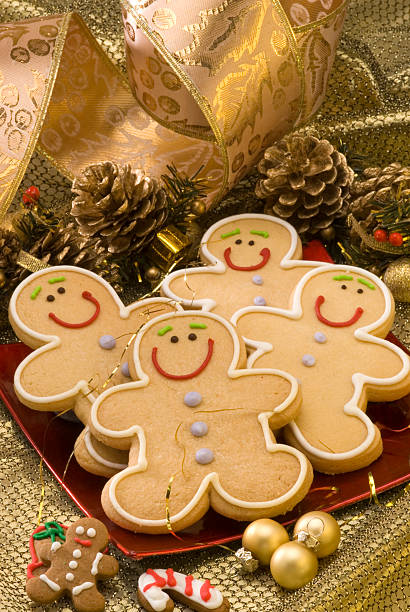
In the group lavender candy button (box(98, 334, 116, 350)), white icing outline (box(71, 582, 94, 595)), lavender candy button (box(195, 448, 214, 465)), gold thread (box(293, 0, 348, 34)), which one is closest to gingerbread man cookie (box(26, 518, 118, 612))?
white icing outline (box(71, 582, 94, 595))

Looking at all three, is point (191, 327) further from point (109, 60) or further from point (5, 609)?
point (109, 60)

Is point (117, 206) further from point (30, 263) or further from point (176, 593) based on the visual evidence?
point (176, 593)

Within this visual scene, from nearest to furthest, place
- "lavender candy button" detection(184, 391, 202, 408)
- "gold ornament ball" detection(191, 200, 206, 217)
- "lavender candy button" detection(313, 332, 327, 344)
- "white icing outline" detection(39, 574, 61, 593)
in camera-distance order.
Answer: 1. "white icing outline" detection(39, 574, 61, 593)
2. "lavender candy button" detection(184, 391, 202, 408)
3. "lavender candy button" detection(313, 332, 327, 344)
4. "gold ornament ball" detection(191, 200, 206, 217)

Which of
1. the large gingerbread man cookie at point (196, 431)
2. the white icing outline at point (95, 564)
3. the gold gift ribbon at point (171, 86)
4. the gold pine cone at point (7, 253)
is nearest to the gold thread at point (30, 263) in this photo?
the gold pine cone at point (7, 253)

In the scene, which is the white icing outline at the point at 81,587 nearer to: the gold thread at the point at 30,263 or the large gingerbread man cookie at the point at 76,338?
the large gingerbread man cookie at the point at 76,338

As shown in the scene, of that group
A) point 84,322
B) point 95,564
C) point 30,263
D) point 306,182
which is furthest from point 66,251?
point 95,564

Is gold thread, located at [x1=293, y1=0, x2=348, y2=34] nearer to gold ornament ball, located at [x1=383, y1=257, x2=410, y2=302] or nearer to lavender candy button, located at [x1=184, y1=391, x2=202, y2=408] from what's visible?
gold ornament ball, located at [x1=383, y1=257, x2=410, y2=302]
